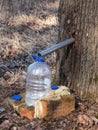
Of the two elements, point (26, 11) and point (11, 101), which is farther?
point (26, 11)

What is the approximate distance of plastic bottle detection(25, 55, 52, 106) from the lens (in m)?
3.34

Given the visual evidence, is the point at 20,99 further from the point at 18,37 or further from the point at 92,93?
the point at 18,37

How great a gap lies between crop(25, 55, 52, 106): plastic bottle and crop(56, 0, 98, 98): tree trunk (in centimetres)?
24

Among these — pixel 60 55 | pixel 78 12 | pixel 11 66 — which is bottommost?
pixel 11 66

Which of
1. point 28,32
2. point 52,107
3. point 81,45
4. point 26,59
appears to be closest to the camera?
point 52,107

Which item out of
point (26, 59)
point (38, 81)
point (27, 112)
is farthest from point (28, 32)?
point (27, 112)

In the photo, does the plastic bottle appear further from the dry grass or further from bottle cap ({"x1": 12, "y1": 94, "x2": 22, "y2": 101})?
the dry grass

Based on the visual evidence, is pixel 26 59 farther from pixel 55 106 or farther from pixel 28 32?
pixel 55 106

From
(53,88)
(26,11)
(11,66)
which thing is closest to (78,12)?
(53,88)

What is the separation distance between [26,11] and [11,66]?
4170mm

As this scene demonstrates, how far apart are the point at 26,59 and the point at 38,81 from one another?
2318 mm

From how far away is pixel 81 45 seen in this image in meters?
3.37

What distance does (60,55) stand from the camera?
11.9ft

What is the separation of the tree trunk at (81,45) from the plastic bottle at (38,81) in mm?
245
